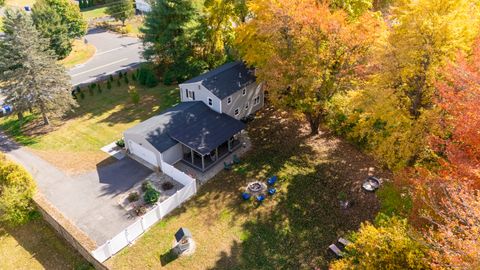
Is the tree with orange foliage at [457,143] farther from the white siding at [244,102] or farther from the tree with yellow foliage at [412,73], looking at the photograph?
the white siding at [244,102]

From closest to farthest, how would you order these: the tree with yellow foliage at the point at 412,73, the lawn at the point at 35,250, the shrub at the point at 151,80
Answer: the tree with yellow foliage at the point at 412,73 < the lawn at the point at 35,250 < the shrub at the point at 151,80

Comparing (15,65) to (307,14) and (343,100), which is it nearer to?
(307,14)

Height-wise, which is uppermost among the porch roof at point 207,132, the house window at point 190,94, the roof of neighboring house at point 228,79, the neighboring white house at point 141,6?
the neighboring white house at point 141,6

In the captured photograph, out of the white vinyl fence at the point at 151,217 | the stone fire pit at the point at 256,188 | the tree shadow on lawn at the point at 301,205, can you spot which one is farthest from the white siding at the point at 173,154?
the stone fire pit at the point at 256,188

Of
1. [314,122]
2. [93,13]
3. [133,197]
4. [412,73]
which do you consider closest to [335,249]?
[412,73]

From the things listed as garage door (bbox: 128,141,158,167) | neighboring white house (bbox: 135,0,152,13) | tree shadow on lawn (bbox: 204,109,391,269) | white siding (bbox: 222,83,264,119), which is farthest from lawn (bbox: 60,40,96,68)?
tree shadow on lawn (bbox: 204,109,391,269)

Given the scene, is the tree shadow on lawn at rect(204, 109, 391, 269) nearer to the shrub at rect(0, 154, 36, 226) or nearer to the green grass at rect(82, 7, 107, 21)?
the shrub at rect(0, 154, 36, 226)

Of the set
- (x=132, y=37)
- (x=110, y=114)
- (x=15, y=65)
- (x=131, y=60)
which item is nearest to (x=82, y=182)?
(x=110, y=114)

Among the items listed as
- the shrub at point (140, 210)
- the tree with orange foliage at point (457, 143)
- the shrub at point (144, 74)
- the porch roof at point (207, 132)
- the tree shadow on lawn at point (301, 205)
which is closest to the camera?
the tree with orange foliage at point (457, 143)
